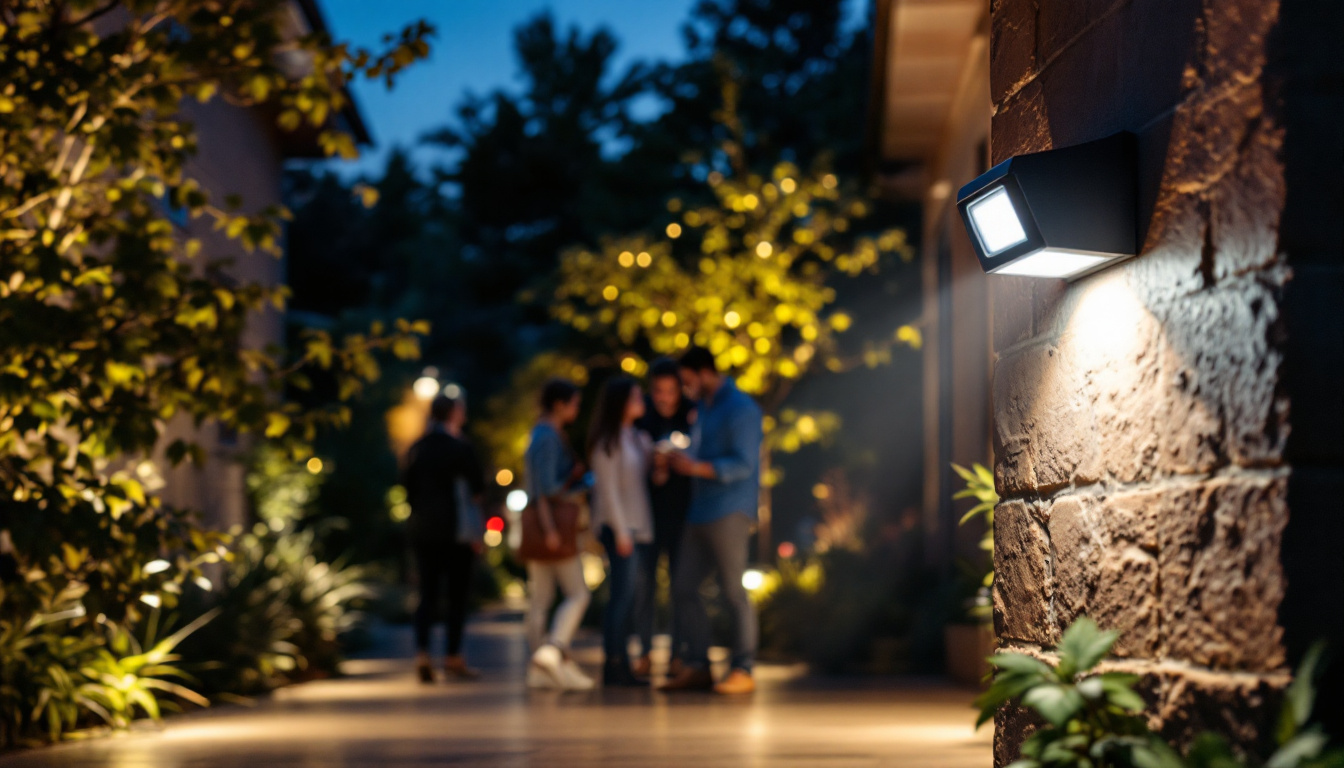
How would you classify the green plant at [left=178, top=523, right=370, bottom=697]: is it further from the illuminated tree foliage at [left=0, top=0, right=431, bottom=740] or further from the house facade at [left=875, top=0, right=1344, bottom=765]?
the house facade at [left=875, top=0, right=1344, bottom=765]

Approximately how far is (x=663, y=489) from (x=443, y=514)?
5.89 feet

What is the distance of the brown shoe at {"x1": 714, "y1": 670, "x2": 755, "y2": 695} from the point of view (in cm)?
784

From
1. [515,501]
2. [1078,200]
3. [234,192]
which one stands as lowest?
[1078,200]

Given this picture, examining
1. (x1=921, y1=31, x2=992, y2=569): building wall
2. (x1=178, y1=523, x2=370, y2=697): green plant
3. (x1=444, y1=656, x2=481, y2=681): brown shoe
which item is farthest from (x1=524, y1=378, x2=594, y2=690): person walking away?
(x1=921, y1=31, x2=992, y2=569): building wall

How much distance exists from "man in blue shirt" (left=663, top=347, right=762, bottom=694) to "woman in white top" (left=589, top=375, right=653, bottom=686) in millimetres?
360

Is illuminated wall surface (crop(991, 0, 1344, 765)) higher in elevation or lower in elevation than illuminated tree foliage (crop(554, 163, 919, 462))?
lower

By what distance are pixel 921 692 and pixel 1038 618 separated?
4896 millimetres

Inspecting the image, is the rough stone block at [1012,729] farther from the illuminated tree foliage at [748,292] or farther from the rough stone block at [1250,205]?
the illuminated tree foliage at [748,292]

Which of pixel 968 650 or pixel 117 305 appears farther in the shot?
pixel 968 650

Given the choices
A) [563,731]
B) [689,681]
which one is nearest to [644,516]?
[689,681]

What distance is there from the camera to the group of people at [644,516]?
788 centimetres

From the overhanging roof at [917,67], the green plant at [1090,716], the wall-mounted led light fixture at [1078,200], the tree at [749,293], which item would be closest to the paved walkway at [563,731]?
the green plant at [1090,716]

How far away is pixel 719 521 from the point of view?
7.82 metres

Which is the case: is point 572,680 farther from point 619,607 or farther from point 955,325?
point 955,325
